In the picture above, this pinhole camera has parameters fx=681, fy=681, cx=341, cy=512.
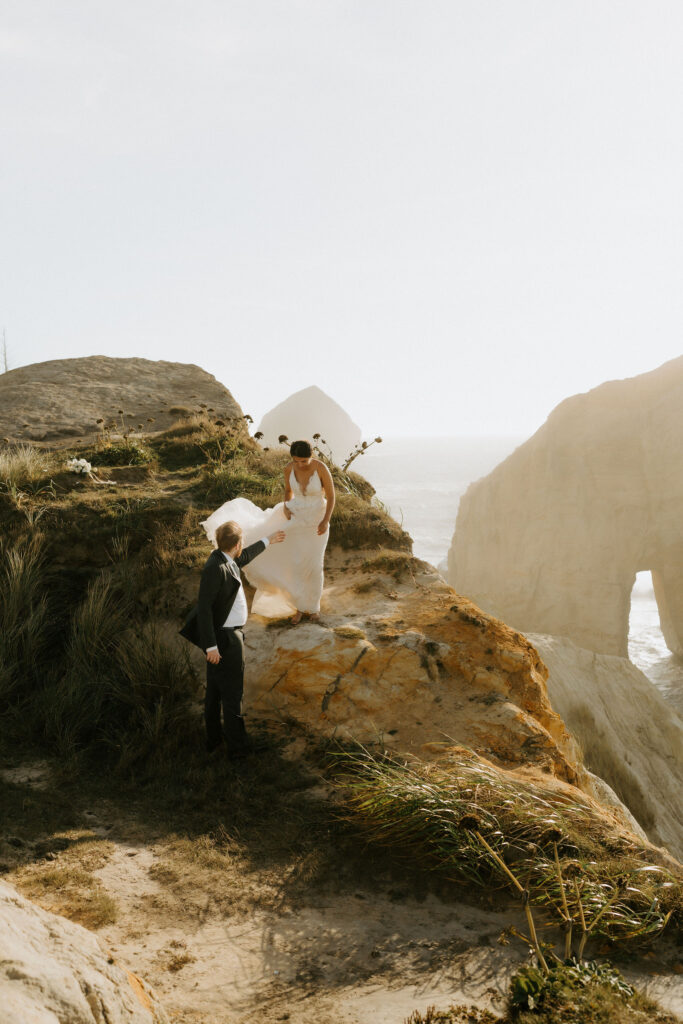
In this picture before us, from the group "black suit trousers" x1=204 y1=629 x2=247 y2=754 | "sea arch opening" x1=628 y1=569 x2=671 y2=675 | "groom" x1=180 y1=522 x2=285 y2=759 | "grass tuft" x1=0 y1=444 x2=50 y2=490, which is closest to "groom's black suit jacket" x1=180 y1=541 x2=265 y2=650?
"groom" x1=180 y1=522 x2=285 y2=759

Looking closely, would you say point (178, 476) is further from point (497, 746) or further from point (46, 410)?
point (497, 746)

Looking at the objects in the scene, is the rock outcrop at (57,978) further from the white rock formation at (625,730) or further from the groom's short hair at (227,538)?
the white rock formation at (625,730)

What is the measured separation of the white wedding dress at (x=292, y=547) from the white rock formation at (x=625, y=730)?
5411 mm

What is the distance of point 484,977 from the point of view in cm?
325

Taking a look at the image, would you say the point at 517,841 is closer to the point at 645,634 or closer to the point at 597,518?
the point at 597,518

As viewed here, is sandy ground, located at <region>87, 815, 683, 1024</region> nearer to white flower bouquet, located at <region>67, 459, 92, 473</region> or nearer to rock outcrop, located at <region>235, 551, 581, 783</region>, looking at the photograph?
rock outcrop, located at <region>235, 551, 581, 783</region>

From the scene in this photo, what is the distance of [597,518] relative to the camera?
3142 cm

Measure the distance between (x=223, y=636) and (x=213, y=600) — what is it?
317 millimetres

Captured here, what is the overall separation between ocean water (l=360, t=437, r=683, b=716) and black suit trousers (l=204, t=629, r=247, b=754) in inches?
98.6

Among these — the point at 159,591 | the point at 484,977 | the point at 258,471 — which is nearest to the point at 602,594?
the point at 258,471

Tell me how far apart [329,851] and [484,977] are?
1418mm

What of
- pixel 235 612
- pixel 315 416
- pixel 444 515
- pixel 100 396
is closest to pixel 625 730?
pixel 235 612

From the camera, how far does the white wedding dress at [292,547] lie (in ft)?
21.6

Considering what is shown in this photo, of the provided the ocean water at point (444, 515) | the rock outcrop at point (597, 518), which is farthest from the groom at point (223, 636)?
the rock outcrop at point (597, 518)
